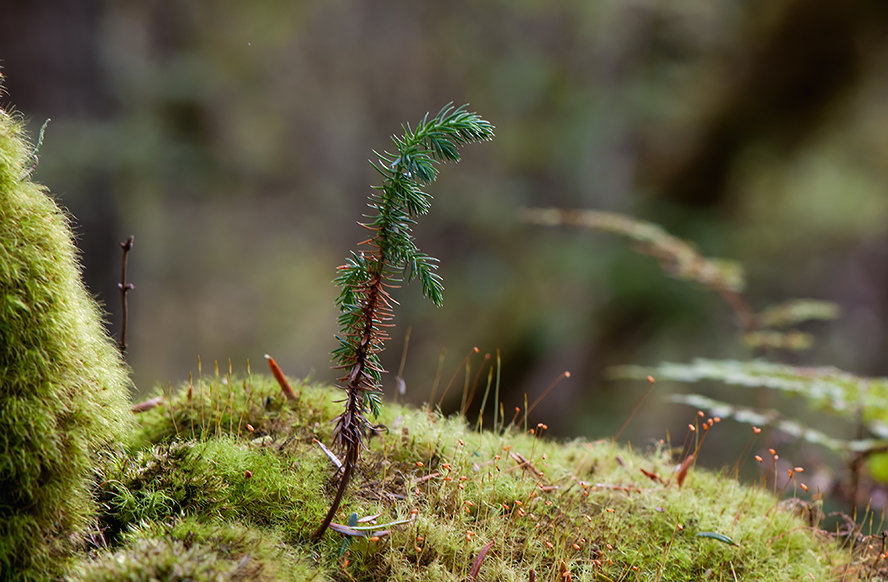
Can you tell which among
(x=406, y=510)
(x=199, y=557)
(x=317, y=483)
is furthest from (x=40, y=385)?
(x=406, y=510)

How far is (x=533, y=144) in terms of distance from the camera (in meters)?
7.60

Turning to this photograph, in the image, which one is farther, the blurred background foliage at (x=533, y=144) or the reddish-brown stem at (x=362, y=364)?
the blurred background foliage at (x=533, y=144)

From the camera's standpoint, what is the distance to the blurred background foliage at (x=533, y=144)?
207 inches

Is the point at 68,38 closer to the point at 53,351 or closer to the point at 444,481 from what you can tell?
the point at 53,351

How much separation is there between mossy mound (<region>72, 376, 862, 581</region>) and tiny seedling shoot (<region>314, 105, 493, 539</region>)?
8.2 inches

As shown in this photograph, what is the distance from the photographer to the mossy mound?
1460 mm

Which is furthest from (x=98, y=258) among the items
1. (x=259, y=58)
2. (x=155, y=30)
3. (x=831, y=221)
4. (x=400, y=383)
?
(x=831, y=221)

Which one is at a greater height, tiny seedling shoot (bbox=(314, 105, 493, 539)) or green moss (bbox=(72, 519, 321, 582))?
tiny seedling shoot (bbox=(314, 105, 493, 539))

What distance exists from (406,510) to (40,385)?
1002 millimetres

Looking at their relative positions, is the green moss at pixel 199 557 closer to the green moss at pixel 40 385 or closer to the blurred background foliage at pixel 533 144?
the green moss at pixel 40 385

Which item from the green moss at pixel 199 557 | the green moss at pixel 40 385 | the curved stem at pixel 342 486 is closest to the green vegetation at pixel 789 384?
the curved stem at pixel 342 486

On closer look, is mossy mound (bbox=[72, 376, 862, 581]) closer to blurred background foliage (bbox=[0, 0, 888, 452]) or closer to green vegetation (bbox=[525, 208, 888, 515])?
green vegetation (bbox=[525, 208, 888, 515])

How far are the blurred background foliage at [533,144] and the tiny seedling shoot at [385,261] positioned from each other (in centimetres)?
308

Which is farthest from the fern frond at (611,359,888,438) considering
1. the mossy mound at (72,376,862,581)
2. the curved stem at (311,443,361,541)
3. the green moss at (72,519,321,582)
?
the green moss at (72,519,321,582)
